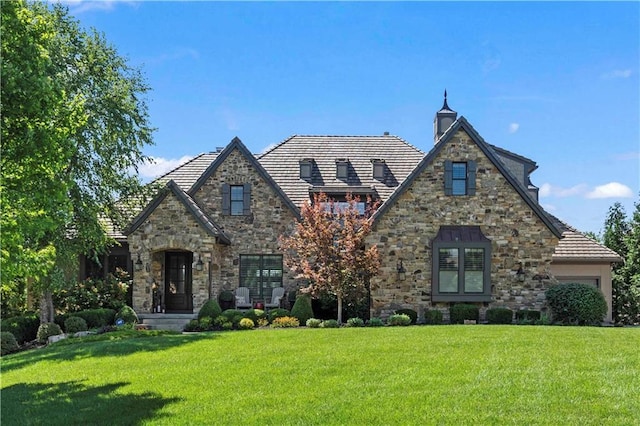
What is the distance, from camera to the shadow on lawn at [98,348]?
15.4 meters

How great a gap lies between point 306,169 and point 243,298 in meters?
6.64

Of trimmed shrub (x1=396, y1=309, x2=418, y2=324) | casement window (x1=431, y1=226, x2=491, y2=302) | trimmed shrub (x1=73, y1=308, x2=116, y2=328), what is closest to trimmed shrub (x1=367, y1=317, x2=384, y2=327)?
trimmed shrub (x1=396, y1=309, x2=418, y2=324)

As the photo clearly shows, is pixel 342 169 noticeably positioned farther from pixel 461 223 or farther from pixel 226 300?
pixel 226 300

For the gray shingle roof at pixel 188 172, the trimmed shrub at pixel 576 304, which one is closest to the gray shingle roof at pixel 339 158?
the gray shingle roof at pixel 188 172

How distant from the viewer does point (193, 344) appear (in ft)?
52.6

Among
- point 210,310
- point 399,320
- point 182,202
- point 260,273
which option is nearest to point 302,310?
point 210,310

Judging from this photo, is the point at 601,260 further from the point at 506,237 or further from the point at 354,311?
the point at 354,311

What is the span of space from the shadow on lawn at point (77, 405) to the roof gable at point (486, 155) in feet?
43.4

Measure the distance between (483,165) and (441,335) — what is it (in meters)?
8.72

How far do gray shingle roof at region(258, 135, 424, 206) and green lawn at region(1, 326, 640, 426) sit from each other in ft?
37.4

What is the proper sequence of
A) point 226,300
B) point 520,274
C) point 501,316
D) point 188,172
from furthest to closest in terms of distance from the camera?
point 188,172 → point 226,300 → point 520,274 → point 501,316

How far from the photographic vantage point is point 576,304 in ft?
70.6

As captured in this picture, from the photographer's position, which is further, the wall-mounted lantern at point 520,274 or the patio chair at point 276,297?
the patio chair at point 276,297

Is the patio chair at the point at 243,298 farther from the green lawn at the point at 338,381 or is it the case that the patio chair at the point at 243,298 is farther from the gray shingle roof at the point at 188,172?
the green lawn at the point at 338,381
